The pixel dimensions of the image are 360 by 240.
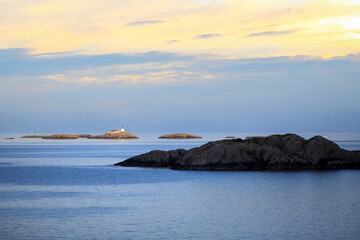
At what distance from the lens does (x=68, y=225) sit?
31297 millimetres

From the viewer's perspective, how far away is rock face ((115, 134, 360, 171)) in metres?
69.3

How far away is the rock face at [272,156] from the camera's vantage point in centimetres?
6931

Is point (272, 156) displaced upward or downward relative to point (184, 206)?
upward

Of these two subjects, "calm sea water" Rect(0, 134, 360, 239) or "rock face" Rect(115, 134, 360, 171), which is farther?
"rock face" Rect(115, 134, 360, 171)

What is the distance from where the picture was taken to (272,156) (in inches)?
2758

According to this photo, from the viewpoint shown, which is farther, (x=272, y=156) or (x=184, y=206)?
(x=272, y=156)

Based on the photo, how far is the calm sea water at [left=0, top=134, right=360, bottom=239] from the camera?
96.8 ft

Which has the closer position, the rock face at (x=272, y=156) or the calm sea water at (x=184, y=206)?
the calm sea water at (x=184, y=206)

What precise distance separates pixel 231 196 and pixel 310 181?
15.1 metres

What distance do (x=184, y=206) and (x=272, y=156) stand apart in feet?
109

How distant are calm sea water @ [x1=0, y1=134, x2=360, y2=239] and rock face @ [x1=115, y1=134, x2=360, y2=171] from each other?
5039 mm

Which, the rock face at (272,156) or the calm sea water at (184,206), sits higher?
the rock face at (272,156)

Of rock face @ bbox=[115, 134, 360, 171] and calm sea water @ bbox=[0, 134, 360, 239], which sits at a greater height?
rock face @ bbox=[115, 134, 360, 171]

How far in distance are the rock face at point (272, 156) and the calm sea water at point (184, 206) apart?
5039 mm
